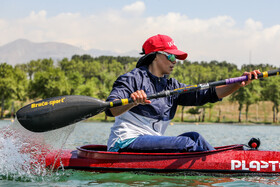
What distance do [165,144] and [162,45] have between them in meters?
1.59

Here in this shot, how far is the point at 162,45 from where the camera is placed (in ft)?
18.2

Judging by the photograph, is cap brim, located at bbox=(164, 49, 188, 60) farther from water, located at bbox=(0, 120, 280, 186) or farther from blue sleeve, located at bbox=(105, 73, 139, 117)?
water, located at bbox=(0, 120, 280, 186)

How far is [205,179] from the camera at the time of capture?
5551mm

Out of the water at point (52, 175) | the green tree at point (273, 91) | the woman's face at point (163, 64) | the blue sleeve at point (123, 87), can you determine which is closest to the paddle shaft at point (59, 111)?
the water at point (52, 175)

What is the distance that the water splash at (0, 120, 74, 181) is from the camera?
5953mm

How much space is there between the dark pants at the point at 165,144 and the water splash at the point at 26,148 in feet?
4.24

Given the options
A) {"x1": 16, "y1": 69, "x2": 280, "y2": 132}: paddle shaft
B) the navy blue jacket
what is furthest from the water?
the navy blue jacket

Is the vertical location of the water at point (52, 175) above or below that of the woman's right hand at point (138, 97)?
below

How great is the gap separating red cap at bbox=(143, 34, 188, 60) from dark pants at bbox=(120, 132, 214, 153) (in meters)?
1.34

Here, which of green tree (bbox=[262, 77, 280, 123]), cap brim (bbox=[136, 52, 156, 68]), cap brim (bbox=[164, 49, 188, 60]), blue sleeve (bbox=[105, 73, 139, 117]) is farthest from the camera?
green tree (bbox=[262, 77, 280, 123])

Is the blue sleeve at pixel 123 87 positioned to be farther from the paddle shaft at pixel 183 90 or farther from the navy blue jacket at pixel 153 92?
the paddle shaft at pixel 183 90

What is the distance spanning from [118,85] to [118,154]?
1.24 metres

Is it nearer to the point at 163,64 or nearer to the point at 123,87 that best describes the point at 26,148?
the point at 123,87

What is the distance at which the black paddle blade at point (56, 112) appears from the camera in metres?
5.64
